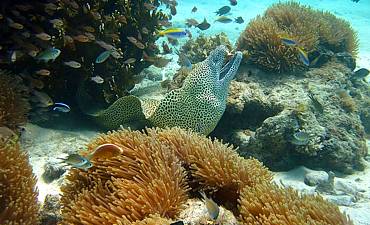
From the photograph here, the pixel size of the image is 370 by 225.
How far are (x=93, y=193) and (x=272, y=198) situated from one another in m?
1.82

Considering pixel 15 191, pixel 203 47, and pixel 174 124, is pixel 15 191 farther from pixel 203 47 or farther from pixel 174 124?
pixel 203 47

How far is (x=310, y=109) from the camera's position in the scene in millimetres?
7098

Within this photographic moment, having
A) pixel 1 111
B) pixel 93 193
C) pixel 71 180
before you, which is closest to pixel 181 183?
pixel 93 193

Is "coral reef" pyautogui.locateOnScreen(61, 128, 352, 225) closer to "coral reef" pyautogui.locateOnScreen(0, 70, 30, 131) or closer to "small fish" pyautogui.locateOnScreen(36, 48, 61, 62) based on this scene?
"coral reef" pyautogui.locateOnScreen(0, 70, 30, 131)

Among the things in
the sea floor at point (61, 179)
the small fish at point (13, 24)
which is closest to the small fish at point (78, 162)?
the sea floor at point (61, 179)

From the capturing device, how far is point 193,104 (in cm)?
584

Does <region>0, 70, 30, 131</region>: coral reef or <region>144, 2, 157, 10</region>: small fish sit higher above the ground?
<region>144, 2, 157, 10</region>: small fish

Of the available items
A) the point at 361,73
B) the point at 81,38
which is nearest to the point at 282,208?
the point at 81,38

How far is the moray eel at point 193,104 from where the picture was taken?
584 cm

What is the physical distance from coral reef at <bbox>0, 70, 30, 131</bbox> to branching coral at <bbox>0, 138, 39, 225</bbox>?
4.25ft

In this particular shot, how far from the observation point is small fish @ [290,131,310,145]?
235 inches

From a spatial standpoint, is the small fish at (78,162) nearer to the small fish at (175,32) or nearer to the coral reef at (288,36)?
the coral reef at (288,36)

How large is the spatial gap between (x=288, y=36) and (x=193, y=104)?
3.36 metres

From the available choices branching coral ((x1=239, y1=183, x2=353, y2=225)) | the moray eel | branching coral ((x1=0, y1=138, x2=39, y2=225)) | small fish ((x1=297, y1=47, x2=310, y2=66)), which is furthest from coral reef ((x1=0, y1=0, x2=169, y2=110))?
branching coral ((x1=239, y1=183, x2=353, y2=225))
